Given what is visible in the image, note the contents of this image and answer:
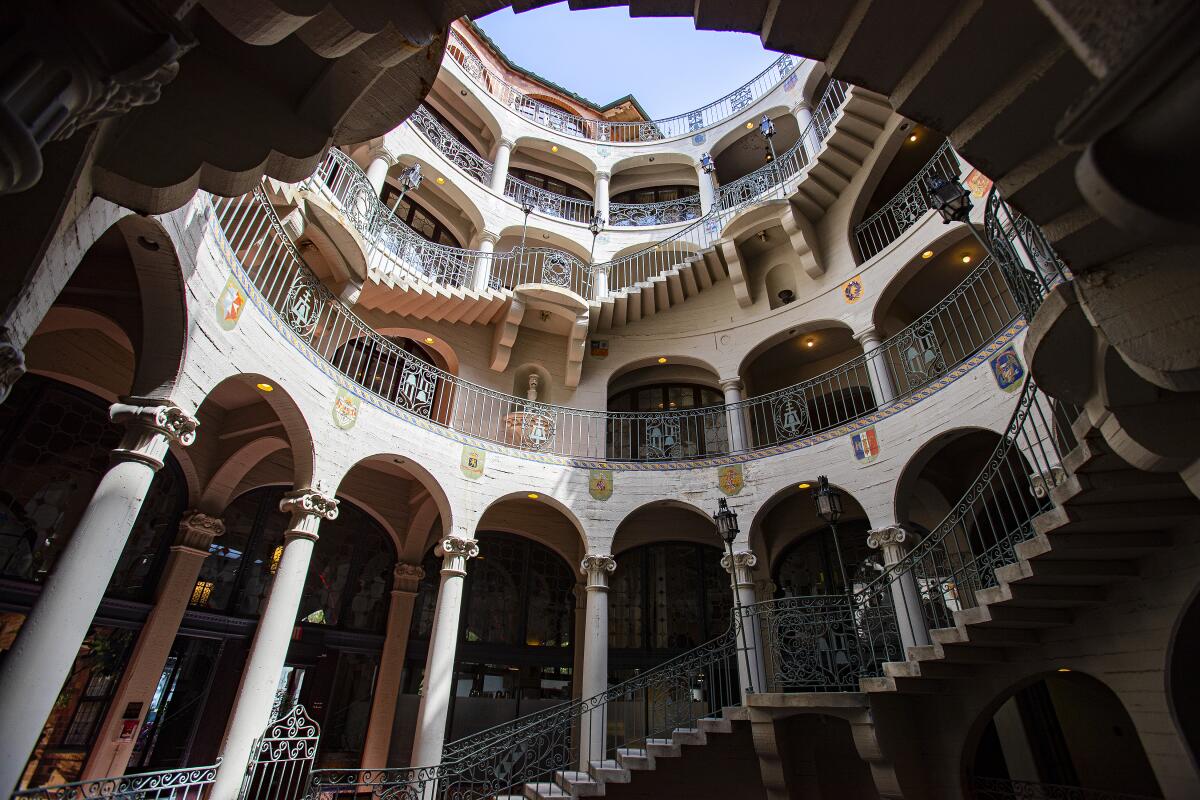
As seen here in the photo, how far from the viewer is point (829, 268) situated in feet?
40.4

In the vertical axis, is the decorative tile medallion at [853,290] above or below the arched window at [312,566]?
above

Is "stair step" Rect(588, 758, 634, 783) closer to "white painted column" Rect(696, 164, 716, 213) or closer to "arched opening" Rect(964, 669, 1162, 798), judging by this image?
"arched opening" Rect(964, 669, 1162, 798)

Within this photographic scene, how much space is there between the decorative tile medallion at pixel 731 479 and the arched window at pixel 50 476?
346 inches

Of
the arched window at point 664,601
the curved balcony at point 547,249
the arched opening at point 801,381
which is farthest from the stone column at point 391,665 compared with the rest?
the arched opening at point 801,381

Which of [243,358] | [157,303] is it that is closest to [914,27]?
[157,303]

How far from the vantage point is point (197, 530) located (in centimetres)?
886

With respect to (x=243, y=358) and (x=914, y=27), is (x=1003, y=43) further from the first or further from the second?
(x=243, y=358)

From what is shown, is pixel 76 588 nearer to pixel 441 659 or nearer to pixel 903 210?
pixel 441 659

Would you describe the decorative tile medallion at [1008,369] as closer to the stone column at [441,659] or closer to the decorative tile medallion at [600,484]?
the decorative tile medallion at [600,484]

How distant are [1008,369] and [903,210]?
494 cm

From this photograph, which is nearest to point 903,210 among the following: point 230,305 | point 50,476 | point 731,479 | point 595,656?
point 731,479

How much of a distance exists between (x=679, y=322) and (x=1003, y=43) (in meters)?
12.0

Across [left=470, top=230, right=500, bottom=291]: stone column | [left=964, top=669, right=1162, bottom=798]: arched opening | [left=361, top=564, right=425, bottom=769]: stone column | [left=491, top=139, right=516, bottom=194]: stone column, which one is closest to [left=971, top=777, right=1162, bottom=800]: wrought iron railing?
[left=964, top=669, right=1162, bottom=798]: arched opening

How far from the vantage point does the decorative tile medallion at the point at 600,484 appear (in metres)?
11.0
